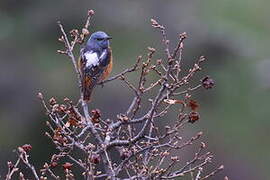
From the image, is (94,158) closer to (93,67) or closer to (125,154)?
(125,154)

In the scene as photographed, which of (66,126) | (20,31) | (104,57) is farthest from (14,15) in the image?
(66,126)

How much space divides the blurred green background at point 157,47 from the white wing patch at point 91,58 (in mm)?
4657

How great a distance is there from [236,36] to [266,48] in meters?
0.80

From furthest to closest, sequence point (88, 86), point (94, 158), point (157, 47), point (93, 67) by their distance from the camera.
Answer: point (157, 47) → point (93, 67) → point (88, 86) → point (94, 158)

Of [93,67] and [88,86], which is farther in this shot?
[93,67]

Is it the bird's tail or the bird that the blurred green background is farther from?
the bird's tail

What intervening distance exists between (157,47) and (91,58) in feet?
26.6

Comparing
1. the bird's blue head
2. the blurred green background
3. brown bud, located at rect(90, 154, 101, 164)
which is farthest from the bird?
the blurred green background

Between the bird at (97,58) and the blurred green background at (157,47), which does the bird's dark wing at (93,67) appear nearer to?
the bird at (97,58)

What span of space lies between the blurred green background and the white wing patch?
466 cm

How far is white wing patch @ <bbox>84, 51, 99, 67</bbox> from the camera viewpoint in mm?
6867

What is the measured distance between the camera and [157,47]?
15.0m

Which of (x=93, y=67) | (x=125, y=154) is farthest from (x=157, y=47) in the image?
(x=125, y=154)

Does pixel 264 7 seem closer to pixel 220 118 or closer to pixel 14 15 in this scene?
pixel 220 118
